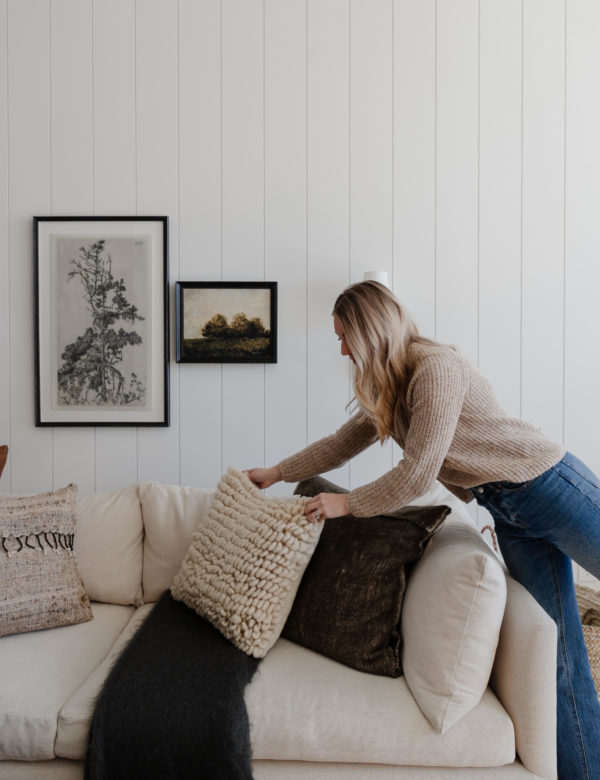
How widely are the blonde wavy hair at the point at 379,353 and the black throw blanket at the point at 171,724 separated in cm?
76

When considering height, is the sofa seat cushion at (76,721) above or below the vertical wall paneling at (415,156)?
below

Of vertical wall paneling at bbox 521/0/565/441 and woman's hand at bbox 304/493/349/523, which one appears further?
vertical wall paneling at bbox 521/0/565/441

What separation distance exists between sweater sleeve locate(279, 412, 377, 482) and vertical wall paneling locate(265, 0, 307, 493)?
59 cm

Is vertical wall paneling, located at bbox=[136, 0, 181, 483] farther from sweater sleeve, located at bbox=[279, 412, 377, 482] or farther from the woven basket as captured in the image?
the woven basket

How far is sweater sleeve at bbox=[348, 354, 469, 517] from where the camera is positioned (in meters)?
1.38

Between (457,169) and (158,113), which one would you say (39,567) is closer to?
(158,113)

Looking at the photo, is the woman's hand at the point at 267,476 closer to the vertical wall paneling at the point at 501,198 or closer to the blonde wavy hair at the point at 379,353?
the blonde wavy hair at the point at 379,353

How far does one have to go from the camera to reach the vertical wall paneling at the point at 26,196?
7.98 feet

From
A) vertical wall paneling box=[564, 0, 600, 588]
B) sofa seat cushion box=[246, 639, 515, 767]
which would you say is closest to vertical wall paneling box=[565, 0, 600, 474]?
vertical wall paneling box=[564, 0, 600, 588]

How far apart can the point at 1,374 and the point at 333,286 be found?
1514mm

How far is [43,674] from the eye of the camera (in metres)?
1.46

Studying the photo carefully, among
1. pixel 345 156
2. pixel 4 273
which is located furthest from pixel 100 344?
pixel 345 156

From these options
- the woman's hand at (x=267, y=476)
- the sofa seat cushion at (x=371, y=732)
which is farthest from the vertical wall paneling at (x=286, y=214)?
the sofa seat cushion at (x=371, y=732)

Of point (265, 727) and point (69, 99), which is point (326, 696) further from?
point (69, 99)
